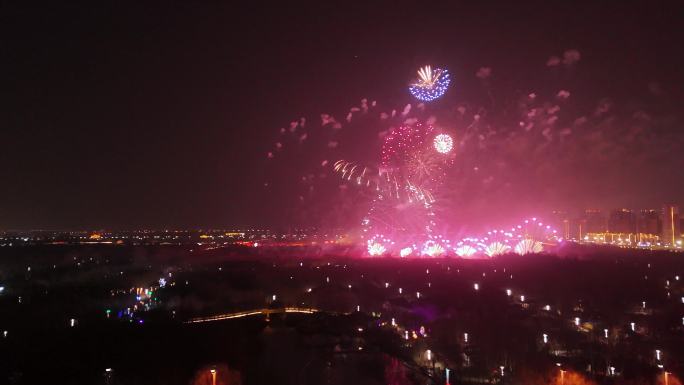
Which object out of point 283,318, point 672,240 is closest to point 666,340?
point 283,318

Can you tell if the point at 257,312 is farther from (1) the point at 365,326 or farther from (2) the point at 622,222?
(2) the point at 622,222

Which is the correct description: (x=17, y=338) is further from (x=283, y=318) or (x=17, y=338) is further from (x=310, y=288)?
(x=310, y=288)

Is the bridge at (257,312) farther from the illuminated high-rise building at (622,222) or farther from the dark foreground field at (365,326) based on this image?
the illuminated high-rise building at (622,222)

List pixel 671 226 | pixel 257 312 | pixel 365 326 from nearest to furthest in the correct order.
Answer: pixel 365 326 < pixel 257 312 < pixel 671 226

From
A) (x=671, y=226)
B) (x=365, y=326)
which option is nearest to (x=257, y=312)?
(x=365, y=326)

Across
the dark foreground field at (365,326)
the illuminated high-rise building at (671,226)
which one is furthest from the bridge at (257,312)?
the illuminated high-rise building at (671,226)

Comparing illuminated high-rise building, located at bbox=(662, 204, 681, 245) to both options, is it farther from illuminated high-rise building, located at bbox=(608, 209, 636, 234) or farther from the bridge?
the bridge
